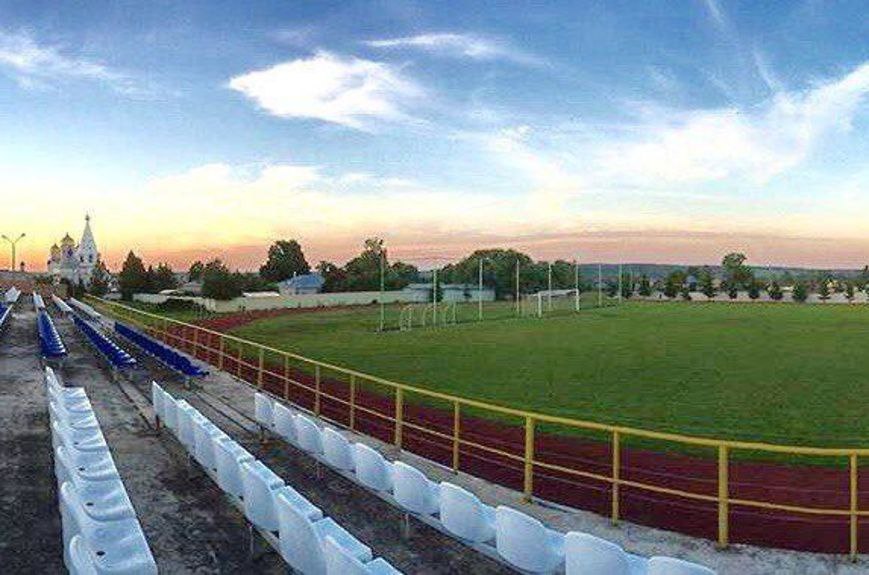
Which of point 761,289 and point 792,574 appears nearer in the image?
point 792,574

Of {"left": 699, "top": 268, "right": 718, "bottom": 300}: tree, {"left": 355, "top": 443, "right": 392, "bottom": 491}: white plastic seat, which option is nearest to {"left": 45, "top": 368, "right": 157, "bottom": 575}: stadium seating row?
{"left": 355, "top": 443, "right": 392, "bottom": 491}: white plastic seat

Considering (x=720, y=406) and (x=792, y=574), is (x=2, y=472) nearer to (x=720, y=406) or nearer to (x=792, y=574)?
(x=792, y=574)

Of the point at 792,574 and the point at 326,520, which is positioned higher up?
the point at 326,520

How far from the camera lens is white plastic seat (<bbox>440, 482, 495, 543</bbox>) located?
5.73m

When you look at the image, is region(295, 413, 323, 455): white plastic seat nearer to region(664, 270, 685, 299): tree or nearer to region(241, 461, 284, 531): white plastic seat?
region(241, 461, 284, 531): white plastic seat

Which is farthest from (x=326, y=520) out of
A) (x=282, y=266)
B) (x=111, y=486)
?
(x=282, y=266)

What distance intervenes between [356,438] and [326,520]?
500cm

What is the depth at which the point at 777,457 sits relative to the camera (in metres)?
11.6

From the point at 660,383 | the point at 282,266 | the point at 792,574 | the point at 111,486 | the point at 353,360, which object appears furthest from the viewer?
the point at 282,266

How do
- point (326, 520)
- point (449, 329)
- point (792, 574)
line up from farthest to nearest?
point (449, 329) < point (792, 574) < point (326, 520)

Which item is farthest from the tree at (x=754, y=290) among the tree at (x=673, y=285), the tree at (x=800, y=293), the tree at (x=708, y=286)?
the tree at (x=673, y=285)

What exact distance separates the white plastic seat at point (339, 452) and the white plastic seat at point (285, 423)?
3.77 feet

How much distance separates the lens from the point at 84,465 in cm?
673

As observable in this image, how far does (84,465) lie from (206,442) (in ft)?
4.09
